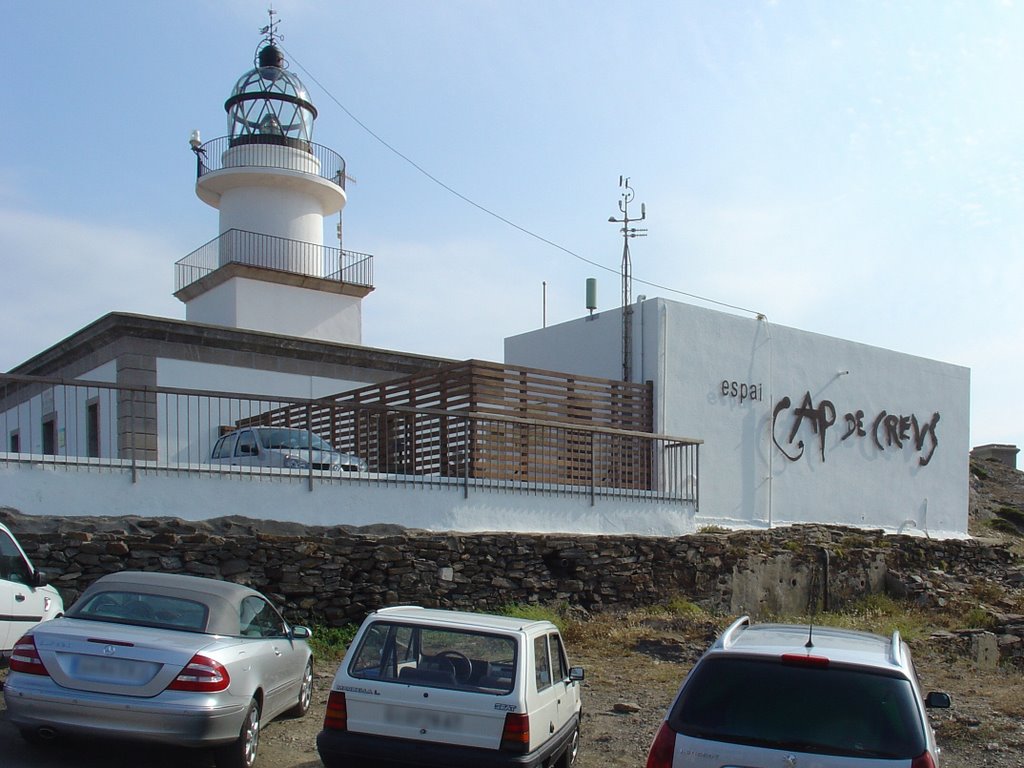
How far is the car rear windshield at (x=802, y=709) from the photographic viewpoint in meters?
5.52

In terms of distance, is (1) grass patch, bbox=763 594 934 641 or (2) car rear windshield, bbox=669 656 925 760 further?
(1) grass patch, bbox=763 594 934 641

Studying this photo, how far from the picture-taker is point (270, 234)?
3072 cm

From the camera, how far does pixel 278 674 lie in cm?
873

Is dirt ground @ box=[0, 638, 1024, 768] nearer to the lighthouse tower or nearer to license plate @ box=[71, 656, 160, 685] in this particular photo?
license plate @ box=[71, 656, 160, 685]

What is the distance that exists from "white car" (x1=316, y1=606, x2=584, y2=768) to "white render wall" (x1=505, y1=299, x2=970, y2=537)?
13845mm

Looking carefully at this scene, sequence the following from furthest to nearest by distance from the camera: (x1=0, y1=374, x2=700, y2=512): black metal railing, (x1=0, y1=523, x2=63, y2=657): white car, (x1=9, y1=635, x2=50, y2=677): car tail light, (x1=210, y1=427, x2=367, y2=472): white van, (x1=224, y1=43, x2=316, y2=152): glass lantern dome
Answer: (x1=224, y1=43, x2=316, y2=152): glass lantern dome → (x1=210, y1=427, x2=367, y2=472): white van → (x1=0, y1=374, x2=700, y2=512): black metal railing → (x1=0, y1=523, x2=63, y2=657): white car → (x1=9, y1=635, x2=50, y2=677): car tail light

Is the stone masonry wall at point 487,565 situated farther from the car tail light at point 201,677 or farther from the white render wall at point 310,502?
the car tail light at point 201,677

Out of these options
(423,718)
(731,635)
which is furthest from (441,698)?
(731,635)

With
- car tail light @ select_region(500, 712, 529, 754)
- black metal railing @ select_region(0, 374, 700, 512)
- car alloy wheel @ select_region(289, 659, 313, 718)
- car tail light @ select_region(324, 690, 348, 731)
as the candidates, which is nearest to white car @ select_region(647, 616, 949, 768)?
car tail light @ select_region(500, 712, 529, 754)

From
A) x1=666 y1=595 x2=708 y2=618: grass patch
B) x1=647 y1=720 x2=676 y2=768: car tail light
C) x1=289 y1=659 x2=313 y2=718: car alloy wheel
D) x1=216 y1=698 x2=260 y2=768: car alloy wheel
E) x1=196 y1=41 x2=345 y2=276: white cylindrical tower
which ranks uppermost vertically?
x1=196 y1=41 x2=345 y2=276: white cylindrical tower

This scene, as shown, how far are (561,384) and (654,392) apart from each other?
7.33 ft

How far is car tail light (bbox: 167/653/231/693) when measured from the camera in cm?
729

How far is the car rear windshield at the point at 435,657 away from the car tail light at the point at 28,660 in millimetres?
2145

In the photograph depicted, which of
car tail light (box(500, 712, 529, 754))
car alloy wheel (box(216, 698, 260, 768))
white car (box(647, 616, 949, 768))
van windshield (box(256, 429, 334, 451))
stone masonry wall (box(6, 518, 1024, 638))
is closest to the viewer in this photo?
white car (box(647, 616, 949, 768))
